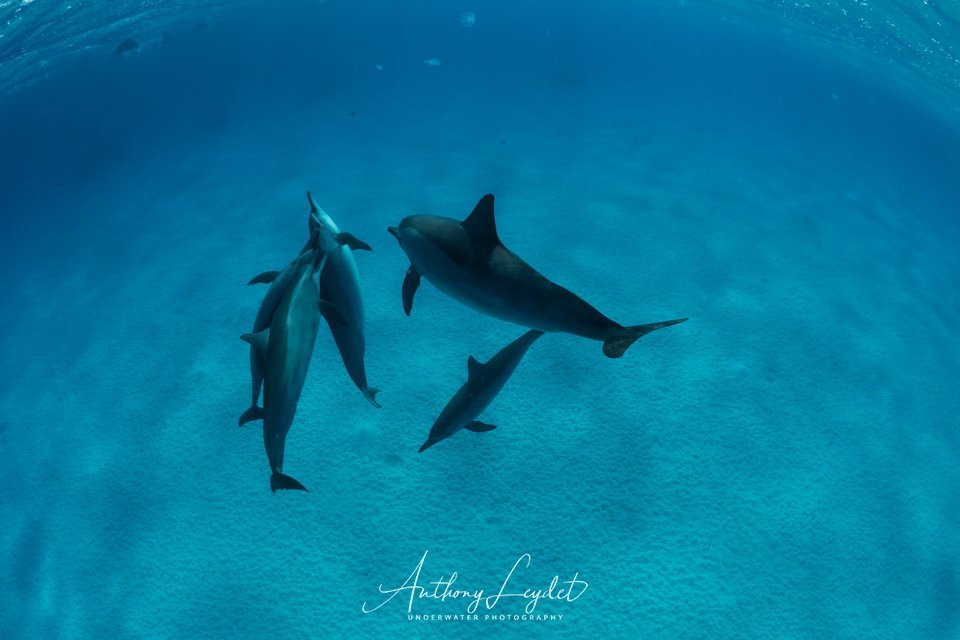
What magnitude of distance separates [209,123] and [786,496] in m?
33.8

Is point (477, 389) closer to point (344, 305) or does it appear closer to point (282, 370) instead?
point (344, 305)

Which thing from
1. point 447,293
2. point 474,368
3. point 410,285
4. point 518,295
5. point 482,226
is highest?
point 482,226

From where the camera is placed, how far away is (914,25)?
26594mm

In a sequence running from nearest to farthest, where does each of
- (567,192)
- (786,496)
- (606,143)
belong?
(786,496) → (567,192) → (606,143)

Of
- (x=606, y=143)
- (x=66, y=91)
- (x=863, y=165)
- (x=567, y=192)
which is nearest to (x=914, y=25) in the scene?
(x=863, y=165)

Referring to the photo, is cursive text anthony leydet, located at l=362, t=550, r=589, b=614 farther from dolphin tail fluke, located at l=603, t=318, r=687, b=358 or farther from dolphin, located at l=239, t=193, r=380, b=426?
dolphin tail fluke, located at l=603, t=318, r=687, b=358

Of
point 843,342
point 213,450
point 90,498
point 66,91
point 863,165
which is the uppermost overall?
point 843,342

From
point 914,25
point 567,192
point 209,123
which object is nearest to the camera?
point 567,192

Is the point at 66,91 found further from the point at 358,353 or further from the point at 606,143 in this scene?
the point at 358,353

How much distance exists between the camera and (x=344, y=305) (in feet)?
12.4

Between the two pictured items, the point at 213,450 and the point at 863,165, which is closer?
the point at 213,450

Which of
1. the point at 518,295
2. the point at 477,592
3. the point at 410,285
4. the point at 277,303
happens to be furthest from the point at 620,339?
the point at 477,592

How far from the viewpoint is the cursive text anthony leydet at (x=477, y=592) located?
4602mm

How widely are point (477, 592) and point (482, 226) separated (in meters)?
3.60
